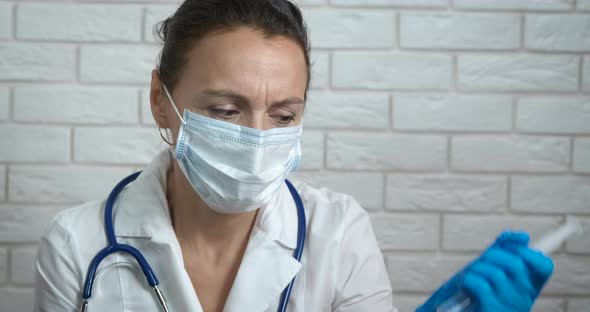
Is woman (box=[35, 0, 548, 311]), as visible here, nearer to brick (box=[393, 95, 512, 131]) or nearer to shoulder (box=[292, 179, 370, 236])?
shoulder (box=[292, 179, 370, 236])

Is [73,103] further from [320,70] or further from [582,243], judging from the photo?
[582,243]

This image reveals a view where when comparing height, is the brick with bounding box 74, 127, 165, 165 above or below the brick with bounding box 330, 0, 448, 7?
below

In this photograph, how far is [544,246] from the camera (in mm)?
926

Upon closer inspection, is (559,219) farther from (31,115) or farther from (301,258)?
(31,115)

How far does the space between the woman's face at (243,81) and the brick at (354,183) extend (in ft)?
1.76

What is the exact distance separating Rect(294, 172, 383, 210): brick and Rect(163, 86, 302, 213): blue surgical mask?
538 millimetres

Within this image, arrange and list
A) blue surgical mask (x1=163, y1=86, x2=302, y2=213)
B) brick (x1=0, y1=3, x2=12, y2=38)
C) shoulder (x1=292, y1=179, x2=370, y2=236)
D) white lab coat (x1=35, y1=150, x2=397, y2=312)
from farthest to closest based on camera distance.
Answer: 1. brick (x1=0, y1=3, x2=12, y2=38)
2. shoulder (x1=292, y1=179, x2=370, y2=236)
3. white lab coat (x1=35, y1=150, x2=397, y2=312)
4. blue surgical mask (x1=163, y1=86, x2=302, y2=213)

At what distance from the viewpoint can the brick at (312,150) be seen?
1.90m

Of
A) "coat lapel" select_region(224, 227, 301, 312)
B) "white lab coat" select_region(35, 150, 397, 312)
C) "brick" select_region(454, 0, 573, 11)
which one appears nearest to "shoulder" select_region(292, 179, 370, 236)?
"white lab coat" select_region(35, 150, 397, 312)

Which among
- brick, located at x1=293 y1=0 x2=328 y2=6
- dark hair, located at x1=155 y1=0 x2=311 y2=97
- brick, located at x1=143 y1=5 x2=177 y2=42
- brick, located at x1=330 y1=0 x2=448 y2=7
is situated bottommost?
dark hair, located at x1=155 y1=0 x2=311 y2=97

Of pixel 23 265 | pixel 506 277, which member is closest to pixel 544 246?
pixel 506 277

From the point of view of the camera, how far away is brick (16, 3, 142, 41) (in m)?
1.87

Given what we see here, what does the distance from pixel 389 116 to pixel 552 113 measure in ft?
1.59

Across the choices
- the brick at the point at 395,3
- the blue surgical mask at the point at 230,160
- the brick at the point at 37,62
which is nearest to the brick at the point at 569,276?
the brick at the point at 395,3
